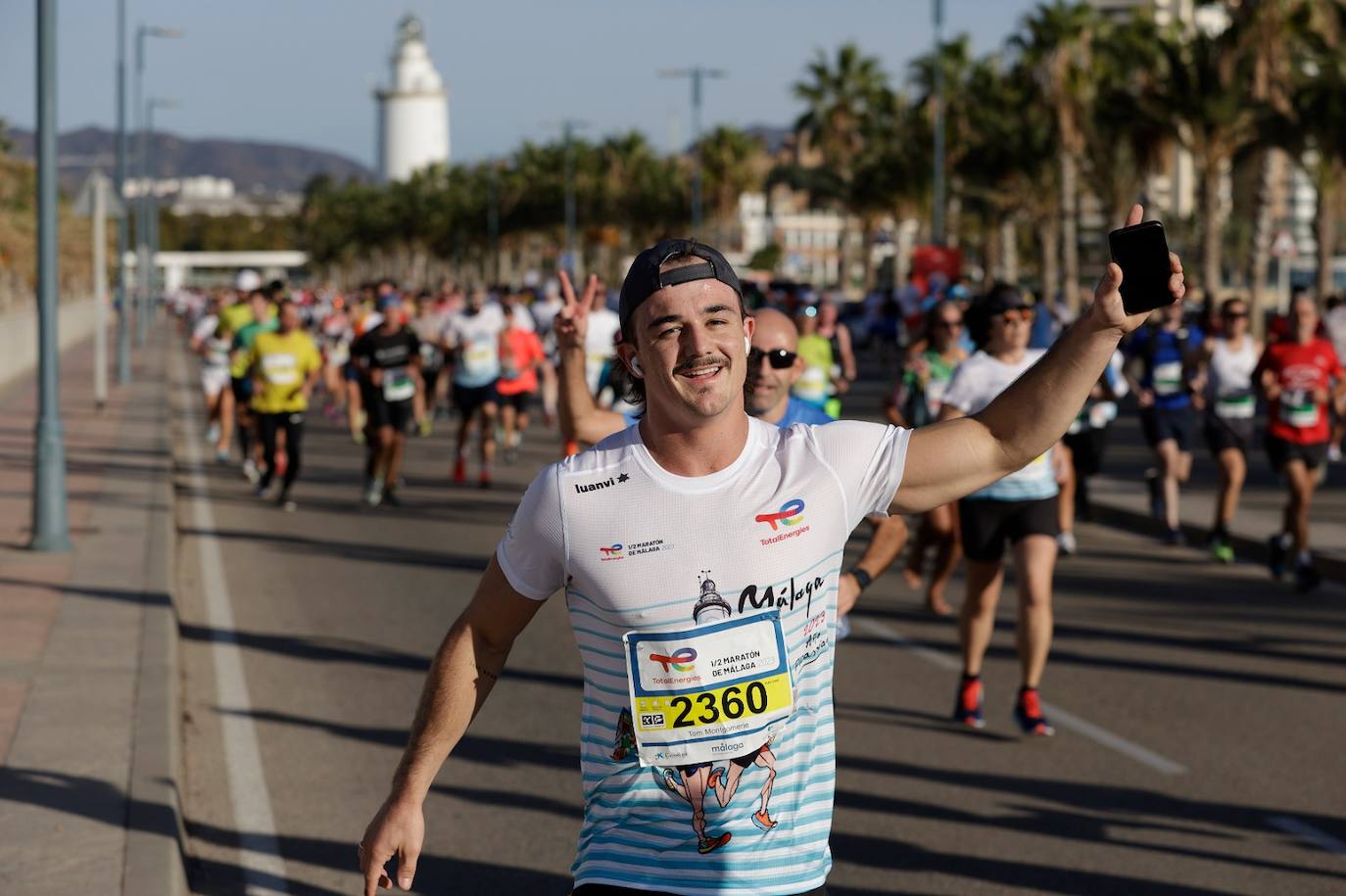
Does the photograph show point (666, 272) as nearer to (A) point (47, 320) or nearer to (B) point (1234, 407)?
(B) point (1234, 407)

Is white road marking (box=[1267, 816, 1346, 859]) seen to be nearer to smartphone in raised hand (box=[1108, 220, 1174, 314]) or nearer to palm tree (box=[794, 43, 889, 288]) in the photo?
smartphone in raised hand (box=[1108, 220, 1174, 314])

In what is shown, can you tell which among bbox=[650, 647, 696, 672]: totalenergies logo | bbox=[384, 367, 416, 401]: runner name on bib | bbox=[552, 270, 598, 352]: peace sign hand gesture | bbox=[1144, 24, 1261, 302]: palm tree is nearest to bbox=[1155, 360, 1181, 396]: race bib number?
bbox=[384, 367, 416, 401]: runner name on bib

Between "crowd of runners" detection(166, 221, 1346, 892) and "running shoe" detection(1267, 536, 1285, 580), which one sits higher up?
Answer: "crowd of runners" detection(166, 221, 1346, 892)

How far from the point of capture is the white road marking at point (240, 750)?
21.0 feet

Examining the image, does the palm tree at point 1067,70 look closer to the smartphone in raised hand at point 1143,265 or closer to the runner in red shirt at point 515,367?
the runner in red shirt at point 515,367

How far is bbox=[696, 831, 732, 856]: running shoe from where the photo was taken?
3.39 meters

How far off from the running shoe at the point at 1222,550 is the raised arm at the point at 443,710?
35.9 feet

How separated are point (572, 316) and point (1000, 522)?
3395mm

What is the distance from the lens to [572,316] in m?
5.42

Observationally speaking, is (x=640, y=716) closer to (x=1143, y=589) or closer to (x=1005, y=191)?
(x=1143, y=589)

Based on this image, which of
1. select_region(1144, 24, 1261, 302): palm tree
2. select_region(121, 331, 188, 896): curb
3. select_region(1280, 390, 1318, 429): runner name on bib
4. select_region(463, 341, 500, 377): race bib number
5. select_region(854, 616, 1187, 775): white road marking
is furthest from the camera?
select_region(1144, 24, 1261, 302): palm tree

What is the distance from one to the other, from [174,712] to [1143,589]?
6.62m

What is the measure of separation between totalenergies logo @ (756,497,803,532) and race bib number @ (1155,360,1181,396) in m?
11.9

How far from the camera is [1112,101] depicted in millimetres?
45656
